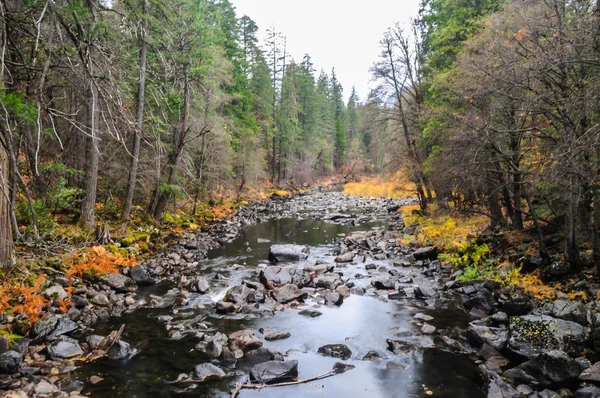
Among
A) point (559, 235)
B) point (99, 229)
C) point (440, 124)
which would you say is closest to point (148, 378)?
point (99, 229)

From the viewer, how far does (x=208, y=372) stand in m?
6.11

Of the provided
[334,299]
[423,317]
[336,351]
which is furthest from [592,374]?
[334,299]

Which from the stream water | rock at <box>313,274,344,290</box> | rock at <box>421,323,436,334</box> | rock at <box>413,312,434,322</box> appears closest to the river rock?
rock at <box>313,274,344,290</box>

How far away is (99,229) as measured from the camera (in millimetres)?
11711

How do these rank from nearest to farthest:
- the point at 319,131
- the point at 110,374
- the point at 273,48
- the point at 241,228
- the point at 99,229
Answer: the point at 110,374
the point at 99,229
the point at 241,228
the point at 273,48
the point at 319,131

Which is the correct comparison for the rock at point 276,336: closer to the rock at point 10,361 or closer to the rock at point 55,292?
the rock at point 10,361

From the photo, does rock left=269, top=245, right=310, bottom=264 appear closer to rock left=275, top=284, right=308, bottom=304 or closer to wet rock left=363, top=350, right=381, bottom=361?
rock left=275, top=284, right=308, bottom=304

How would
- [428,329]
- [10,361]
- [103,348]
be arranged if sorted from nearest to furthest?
[10,361]
[103,348]
[428,329]

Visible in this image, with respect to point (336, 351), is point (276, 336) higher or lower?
higher

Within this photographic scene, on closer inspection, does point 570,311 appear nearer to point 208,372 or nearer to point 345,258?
point 208,372

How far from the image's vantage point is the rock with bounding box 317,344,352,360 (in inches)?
274

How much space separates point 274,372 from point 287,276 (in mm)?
5344

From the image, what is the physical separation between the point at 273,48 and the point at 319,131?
16879 mm

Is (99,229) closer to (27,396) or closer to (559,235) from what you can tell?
(27,396)
